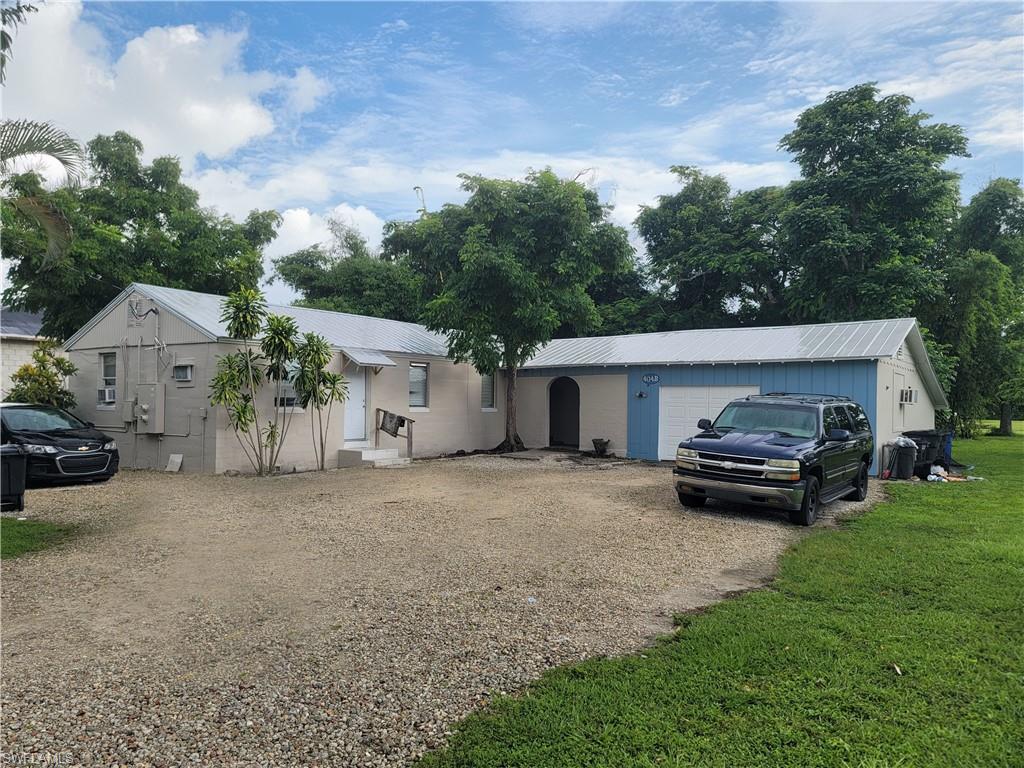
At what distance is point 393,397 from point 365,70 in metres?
8.21

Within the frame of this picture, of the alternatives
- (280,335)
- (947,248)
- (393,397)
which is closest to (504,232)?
(393,397)

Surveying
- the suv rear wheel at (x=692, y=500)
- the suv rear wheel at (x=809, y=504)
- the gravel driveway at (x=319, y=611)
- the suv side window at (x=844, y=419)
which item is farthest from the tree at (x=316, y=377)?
the suv side window at (x=844, y=419)

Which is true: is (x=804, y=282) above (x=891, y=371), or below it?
above

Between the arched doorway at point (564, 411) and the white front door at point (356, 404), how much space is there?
25.3 feet

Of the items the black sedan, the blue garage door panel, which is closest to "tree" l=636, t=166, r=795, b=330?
the blue garage door panel

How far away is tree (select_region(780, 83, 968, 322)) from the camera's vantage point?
2381 cm

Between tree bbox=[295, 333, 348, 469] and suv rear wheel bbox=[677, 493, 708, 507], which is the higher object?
tree bbox=[295, 333, 348, 469]

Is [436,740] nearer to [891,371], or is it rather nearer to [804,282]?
[891,371]

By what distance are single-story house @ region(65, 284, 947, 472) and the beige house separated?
0.13ft

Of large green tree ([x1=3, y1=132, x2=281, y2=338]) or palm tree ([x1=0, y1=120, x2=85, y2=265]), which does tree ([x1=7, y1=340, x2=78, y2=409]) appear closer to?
large green tree ([x1=3, y1=132, x2=281, y2=338])

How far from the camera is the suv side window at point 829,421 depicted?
984 centimetres

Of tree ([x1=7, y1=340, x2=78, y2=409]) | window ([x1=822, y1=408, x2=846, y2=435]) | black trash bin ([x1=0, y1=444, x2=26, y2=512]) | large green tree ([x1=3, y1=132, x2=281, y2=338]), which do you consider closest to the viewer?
black trash bin ([x1=0, y1=444, x2=26, y2=512])

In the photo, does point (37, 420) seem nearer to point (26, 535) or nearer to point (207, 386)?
point (207, 386)

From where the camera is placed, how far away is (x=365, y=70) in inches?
476
